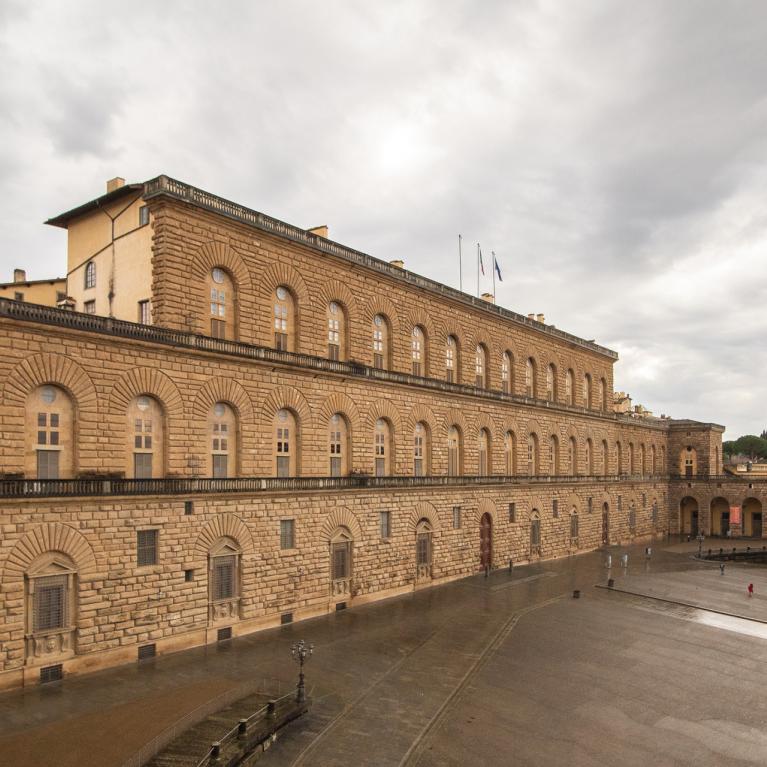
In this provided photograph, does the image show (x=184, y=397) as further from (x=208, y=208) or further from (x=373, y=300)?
(x=373, y=300)

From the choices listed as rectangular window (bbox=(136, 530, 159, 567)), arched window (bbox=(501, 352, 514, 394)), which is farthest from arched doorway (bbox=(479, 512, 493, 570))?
rectangular window (bbox=(136, 530, 159, 567))

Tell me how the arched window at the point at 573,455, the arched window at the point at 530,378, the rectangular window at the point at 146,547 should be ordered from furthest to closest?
the arched window at the point at 573,455 < the arched window at the point at 530,378 < the rectangular window at the point at 146,547

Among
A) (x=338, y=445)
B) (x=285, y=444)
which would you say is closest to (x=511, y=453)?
(x=338, y=445)

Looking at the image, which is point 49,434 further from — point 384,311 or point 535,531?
point 535,531

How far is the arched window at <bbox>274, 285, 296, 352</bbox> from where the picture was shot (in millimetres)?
31141

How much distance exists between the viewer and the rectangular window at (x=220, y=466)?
1095 inches

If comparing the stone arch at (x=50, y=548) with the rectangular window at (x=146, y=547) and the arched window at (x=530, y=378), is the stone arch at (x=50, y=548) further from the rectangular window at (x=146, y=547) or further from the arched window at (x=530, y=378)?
the arched window at (x=530, y=378)

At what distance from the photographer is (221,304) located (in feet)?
94.9

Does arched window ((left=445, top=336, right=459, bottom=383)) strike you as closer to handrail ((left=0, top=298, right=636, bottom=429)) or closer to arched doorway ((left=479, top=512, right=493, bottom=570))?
handrail ((left=0, top=298, right=636, bottom=429))

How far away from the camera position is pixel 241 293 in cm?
2942

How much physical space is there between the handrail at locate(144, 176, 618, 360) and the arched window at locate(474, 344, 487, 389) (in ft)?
8.74

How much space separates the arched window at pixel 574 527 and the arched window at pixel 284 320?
29614 mm

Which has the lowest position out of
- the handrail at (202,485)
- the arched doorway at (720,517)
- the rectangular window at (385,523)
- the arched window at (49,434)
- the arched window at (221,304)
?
the arched doorway at (720,517)

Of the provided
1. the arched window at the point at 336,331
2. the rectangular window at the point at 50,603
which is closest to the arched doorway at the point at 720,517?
the arched window at the point at 336,331
